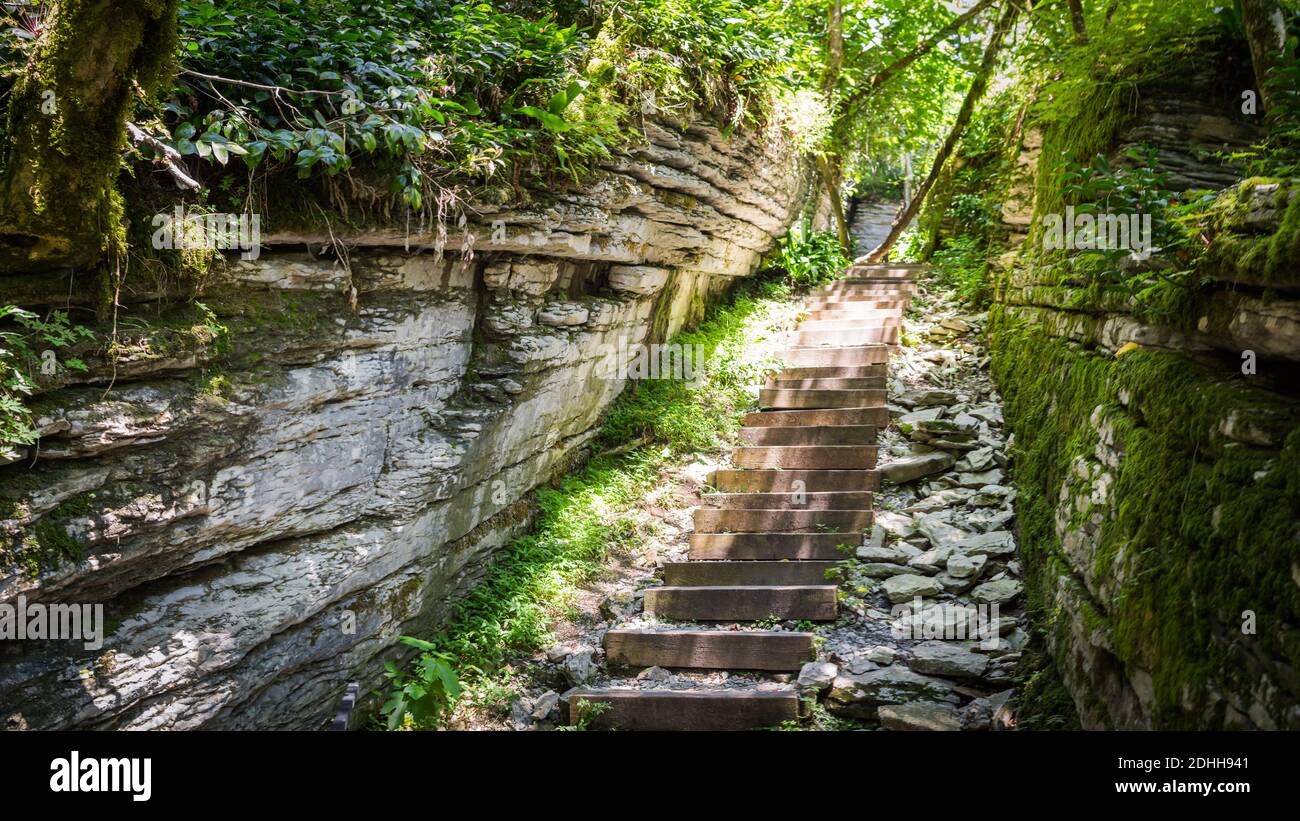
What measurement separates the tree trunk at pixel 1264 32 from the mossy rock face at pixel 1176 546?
1.86 metres

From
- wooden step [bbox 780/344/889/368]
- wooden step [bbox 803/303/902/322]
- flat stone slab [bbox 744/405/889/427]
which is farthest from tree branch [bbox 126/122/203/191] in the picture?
wooden step [bbox 803/303/902/322]

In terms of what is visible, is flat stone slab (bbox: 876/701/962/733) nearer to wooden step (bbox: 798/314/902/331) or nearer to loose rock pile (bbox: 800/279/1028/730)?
loose rock pile (bbox: 800/279/1028/730)

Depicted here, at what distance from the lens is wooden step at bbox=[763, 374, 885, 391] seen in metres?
8.30

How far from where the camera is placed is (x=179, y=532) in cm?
423

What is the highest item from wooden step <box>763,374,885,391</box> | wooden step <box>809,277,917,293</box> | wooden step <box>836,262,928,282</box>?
wooden step <box>836,262,928,282</box>

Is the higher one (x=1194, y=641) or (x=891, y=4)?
(x=891, y=4)

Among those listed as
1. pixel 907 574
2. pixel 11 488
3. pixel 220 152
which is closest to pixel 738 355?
pixel 907 574

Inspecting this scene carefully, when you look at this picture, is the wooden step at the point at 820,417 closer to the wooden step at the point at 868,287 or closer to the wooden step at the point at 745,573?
the wooden step at the point at 745,573

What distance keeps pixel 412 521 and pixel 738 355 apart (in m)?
5.15

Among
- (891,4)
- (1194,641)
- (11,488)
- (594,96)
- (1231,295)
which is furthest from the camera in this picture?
(891,4)

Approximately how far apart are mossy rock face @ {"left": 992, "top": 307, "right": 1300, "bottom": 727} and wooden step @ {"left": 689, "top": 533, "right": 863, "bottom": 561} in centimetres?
157

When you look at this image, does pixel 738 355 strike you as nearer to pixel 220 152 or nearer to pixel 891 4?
pixel 220 152

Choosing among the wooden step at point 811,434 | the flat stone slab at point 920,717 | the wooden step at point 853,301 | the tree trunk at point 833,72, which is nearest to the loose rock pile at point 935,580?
the flat stone slab at point 920,717

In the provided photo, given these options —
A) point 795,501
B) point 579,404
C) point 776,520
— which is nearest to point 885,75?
point 579,404
